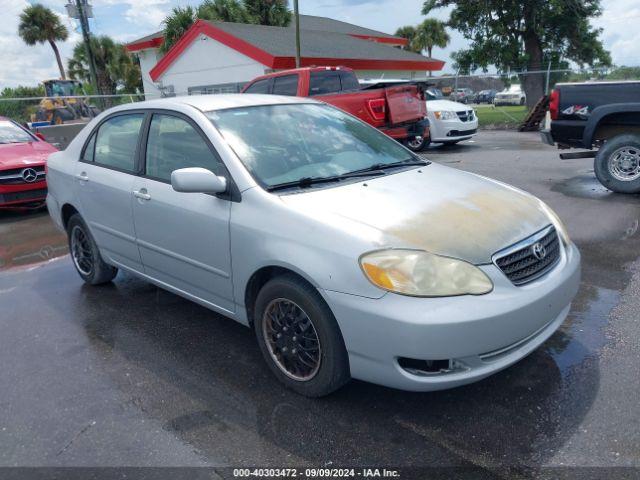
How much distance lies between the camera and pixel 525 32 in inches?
967

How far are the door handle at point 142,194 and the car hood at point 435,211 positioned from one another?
1244mm

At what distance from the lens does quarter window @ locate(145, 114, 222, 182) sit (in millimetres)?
3453

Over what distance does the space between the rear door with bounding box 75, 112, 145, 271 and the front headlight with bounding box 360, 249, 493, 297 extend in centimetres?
220

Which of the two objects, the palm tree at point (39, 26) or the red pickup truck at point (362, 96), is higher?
the palm tree at point (39, 26)

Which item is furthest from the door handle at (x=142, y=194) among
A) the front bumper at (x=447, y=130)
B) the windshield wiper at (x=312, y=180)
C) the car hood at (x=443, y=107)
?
the car hood at (x=443, y=107)

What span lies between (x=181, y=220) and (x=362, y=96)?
745 cm

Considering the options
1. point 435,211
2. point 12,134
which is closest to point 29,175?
point 12,134

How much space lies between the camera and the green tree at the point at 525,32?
78.1ft

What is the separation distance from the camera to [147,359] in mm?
3551

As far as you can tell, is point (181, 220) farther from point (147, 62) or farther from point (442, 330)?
point (147, 62)

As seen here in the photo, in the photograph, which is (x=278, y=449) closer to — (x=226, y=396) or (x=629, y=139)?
(x=226, y=396)

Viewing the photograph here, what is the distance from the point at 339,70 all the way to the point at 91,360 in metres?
9.29

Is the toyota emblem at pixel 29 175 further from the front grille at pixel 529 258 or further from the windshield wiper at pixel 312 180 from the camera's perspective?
the front grille at pixel 529 258

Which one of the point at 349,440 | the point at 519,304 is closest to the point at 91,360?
the point at 349,440
